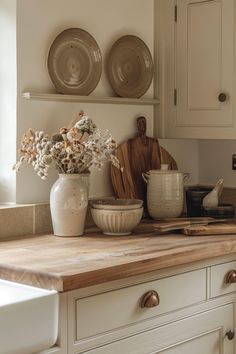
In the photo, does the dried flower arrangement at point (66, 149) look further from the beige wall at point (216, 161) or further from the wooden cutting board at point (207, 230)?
the beige wall at point (216, 161)

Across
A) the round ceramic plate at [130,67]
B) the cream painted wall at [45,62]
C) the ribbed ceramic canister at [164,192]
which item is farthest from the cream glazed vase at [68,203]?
the round ceramic plate at [130,67]

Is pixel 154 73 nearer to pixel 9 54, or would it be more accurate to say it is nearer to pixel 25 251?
pixel 9 54

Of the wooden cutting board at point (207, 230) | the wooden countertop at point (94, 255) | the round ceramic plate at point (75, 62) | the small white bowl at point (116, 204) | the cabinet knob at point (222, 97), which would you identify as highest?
the round ceramic plate at point (75, 62)

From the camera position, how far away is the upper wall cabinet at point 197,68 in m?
2.98

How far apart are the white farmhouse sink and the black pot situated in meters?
1.31

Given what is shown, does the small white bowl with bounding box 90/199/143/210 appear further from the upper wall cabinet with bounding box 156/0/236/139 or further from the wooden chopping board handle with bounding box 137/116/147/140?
the upper wall cabinet with bounding box 156/0/236/139

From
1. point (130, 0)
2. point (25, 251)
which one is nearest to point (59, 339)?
point (25, 251)

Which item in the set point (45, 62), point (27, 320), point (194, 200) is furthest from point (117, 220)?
point (27, 320)

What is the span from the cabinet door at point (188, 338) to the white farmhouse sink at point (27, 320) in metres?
0.20

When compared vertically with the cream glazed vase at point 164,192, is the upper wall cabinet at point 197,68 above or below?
above

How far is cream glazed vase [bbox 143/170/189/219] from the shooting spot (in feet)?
9.92

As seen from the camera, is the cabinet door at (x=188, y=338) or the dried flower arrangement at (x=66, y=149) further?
→ the dried flower arrangement at (x=66, y=149)

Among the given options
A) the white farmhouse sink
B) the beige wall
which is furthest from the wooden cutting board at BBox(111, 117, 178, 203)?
the white farmhouse sink

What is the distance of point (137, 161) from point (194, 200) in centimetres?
32
